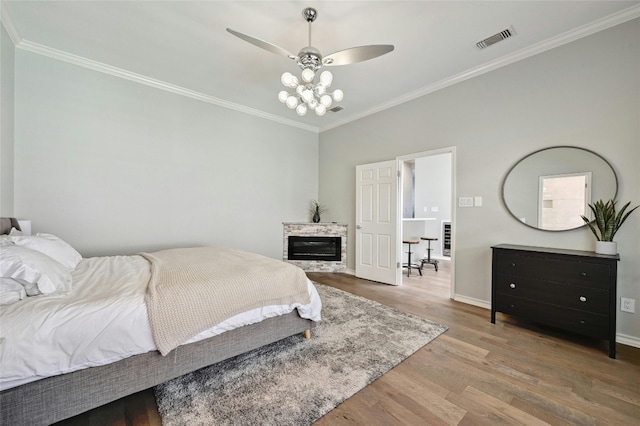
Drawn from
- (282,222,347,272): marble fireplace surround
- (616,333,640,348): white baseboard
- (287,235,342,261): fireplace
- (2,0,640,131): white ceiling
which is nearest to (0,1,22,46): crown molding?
(2,0,640,131): white ceiling

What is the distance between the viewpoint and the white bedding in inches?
46.2

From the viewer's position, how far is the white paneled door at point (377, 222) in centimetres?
416

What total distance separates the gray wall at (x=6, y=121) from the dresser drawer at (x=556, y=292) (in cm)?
522

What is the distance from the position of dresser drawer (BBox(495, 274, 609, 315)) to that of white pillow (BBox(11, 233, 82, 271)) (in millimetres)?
4102

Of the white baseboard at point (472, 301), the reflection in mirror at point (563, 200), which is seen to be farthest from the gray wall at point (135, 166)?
the reflection in mirror at point (563, 200)

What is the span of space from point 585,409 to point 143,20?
15.4 ft

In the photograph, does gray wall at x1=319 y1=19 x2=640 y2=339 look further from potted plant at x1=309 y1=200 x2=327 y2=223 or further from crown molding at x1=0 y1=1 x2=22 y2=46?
crown molding at x1=0 y1=1 x2=22 y2=46

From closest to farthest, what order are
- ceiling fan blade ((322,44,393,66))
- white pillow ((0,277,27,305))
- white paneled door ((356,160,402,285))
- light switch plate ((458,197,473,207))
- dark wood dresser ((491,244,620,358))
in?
white pillow ((0,277,27,305)), ceiling fan blade ((322,44,393,66)), dark wood dresser ((491,244,620,358)), light switch plate ((458,197,473,207)), white paneled door ((356,160,402,285))

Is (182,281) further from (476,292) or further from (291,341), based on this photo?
(476,292)

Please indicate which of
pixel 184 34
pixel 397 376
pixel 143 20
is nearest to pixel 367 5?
pixel 184 34

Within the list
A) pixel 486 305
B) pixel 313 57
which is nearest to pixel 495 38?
pixel 313 57

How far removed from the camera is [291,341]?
2.32 metres

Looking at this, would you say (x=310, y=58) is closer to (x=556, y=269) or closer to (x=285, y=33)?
(x=285, y=33)

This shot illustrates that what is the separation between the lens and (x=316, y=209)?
5406mm
